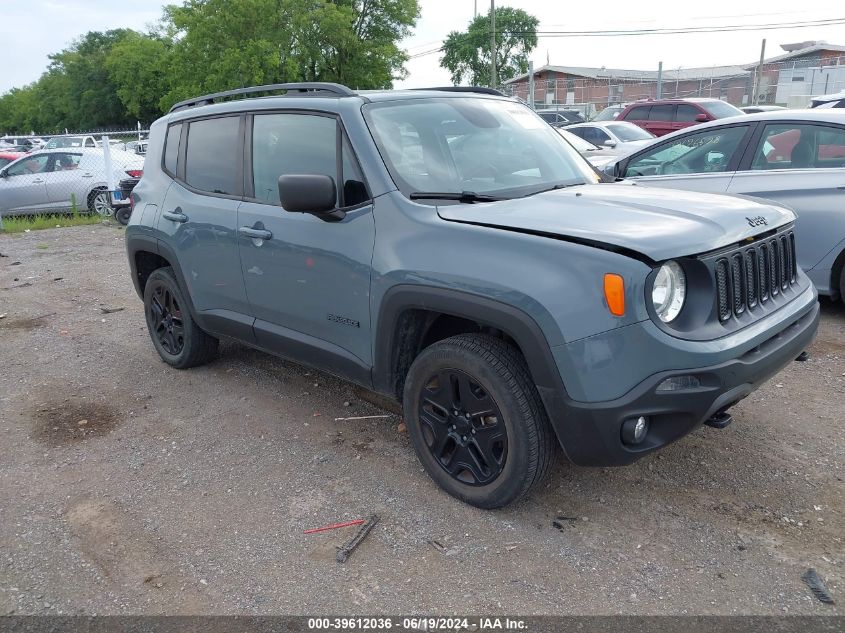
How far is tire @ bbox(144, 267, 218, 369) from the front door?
99 centimetres

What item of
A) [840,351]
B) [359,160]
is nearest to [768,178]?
[840,351]

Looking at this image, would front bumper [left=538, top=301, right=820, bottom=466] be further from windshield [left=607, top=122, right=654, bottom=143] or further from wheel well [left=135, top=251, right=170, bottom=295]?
windshield [left=607, top=122, right=654, bottom=143]

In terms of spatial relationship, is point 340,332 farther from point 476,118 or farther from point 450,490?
point 476,118

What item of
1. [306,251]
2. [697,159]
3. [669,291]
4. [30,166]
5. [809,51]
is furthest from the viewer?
[809,51]

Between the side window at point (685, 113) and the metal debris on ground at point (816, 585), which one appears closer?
the metal debris on ground at point (816, 585)

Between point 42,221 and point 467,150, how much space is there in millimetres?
12262

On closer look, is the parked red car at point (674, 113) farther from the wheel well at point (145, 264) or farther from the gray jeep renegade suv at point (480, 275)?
the gray jeep renegade suv at point (480, 275)

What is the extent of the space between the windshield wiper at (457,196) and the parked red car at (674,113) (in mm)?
13635

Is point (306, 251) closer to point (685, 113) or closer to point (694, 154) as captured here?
point (694, 154)

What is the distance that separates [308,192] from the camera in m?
3.37

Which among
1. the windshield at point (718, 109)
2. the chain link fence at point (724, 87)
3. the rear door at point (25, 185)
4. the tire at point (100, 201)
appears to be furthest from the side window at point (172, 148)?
the chain link fence at point (724, 87)

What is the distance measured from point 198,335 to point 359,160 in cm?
221

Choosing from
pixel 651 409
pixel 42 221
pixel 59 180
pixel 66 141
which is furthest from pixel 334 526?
pixel 66 141

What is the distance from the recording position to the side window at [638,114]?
1795 cm
